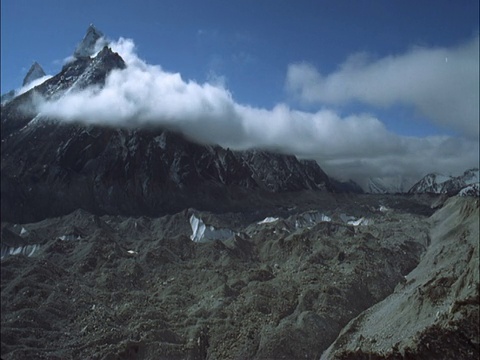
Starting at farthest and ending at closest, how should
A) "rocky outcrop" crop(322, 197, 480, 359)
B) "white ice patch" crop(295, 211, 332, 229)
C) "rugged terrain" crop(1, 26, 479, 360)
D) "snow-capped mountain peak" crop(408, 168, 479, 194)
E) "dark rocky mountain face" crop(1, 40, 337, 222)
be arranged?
"snow-capped mountain peak" crop(408, 168, 479, 194), "white ice patch" crop(295, 211, 332, 229), "dark rocky mountain face" crop(1, 40, 337, 222), "rugged terrain" crop(1, 26, 479, 360), "rocky outcrop" crop(322, 197, 480, 359)

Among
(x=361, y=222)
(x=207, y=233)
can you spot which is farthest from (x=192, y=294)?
(x=361, y=222)

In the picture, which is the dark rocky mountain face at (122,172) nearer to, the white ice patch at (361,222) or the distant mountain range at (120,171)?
the distant mountain range at (120,171)

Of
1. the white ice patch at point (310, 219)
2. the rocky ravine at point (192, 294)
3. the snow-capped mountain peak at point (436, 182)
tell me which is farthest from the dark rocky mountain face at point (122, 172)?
the snow-capped mountain peak at point (436, 182)

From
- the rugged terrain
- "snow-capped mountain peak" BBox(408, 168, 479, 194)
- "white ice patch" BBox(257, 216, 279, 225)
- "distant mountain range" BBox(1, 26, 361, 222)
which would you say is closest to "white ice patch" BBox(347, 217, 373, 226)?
the rugged terrain

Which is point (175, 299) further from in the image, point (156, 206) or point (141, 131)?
point (141, 131)

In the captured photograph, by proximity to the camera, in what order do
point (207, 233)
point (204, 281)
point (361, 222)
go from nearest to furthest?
point (204, 281), point (207, 233), point (361, 222)

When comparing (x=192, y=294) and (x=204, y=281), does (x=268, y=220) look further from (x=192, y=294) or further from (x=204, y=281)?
(x=192, y=294)

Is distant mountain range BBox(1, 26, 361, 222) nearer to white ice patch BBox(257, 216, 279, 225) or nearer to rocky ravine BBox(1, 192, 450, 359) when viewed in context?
rocky ravine BBox(1, 192, 450, 359)

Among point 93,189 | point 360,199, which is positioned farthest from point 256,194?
point 93,189

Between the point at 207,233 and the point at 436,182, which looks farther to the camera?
the point at 436,182
